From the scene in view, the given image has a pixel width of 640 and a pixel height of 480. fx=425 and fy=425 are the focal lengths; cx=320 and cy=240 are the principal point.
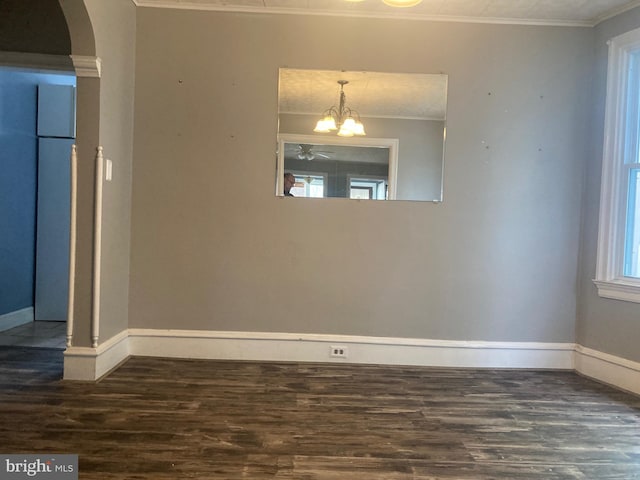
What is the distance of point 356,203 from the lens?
10.7 feet

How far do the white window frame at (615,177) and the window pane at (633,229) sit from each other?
3 centimetres

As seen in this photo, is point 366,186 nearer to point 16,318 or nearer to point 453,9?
point 453,9

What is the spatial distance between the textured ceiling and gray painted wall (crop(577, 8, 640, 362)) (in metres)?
1.15

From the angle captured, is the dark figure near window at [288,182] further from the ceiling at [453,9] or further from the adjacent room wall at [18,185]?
the adjacent room wall at [18,185]

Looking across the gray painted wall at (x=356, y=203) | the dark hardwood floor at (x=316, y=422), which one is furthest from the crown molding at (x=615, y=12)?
the dark hardwood floor at (x=316, y=422)

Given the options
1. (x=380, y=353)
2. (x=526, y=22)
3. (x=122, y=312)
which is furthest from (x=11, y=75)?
(x=526, y=22)

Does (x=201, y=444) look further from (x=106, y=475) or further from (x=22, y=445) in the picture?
(x=22, y=445)

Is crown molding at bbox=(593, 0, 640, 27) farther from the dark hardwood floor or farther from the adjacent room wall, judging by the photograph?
the adjacent room wall

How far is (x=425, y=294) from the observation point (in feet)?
10.8

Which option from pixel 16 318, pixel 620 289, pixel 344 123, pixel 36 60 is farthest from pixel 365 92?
pixel 16 318

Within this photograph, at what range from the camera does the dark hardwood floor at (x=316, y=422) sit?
6.24 ft

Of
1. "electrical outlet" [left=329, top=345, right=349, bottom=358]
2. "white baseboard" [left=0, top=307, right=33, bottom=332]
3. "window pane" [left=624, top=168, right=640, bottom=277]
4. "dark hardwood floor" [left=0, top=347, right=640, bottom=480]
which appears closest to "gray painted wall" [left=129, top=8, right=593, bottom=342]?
"electrical outlet" [left=329, top=345, right=349, bottom=358]

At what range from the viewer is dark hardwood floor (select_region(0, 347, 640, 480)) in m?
1.90

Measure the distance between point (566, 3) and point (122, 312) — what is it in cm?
387
